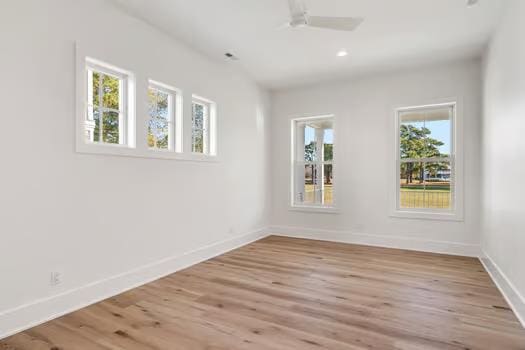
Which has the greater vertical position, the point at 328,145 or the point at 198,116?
the point at 198,116

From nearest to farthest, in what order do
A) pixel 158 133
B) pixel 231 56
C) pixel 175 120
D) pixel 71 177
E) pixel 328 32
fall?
pixel 71 177 < pixel 328 32 < pixel 158 133 < pixel 175 120 < pixel 231 56

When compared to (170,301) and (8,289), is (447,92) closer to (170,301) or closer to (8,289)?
(170,301)

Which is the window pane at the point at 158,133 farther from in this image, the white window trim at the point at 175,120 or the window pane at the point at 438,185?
the window pane at the point at 438,185

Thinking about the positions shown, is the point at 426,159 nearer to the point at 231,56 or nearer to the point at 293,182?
the point at 293,182

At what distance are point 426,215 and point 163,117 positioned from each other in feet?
13.7

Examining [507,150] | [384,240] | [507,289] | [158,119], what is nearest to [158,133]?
[158,119]

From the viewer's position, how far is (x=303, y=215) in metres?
5.88

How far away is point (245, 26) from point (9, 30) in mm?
A: 2184

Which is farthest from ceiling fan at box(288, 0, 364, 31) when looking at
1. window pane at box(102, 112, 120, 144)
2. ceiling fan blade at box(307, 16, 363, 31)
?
window pane at box(102, 112, 120, 144)

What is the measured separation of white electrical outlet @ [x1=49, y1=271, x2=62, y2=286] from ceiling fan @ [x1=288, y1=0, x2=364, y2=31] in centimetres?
295

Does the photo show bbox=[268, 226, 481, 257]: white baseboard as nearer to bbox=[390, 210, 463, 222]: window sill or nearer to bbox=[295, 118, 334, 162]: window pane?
bbox=[390, 210, 463, 222]: window sill

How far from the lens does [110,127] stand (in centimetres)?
322

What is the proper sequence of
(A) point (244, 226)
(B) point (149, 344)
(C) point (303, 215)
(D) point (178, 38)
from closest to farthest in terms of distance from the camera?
(B) point (149, 344), (D) point (178, 38), (A) point (244, 226), (C) point (303, 215)

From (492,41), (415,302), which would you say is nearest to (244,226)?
(415,302)
